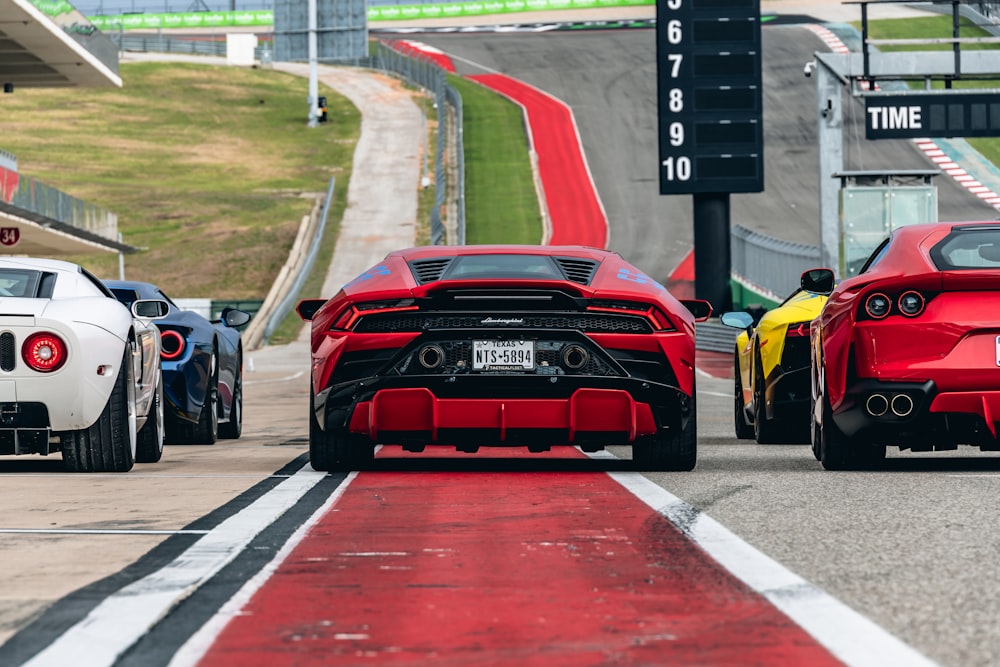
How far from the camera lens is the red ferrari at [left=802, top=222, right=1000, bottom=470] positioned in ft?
31.4

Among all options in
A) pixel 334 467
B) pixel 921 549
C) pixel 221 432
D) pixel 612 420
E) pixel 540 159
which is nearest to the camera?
pixel 921 549

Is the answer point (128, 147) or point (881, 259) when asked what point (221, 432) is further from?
point (128, 147)

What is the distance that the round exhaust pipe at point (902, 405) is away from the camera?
31.6 feet

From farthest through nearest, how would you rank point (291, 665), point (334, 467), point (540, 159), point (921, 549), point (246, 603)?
point (540, 159), point (334, 467), point (921, 549), point (246, 603), point (291, 665)

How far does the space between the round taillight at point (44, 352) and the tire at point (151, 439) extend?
5.39 feet

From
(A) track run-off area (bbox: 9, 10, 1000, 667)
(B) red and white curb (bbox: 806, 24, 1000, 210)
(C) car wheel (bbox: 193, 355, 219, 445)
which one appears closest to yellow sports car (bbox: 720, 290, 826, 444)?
(A) track run-off area (bbox: 9, 10, 1000, 667)

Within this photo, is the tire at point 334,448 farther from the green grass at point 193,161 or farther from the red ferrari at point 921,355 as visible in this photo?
the green grass at point 193,161

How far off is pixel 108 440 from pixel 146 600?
5.26 m

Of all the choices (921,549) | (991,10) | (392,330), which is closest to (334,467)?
(392,330)

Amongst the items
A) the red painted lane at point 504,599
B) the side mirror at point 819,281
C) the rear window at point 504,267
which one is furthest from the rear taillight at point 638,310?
the red painted lane at point 504,599

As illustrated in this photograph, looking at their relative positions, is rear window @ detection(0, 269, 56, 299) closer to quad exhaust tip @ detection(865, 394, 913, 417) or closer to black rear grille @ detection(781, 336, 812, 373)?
quad exhaust tip @ detection(865, 394, 913, 417)

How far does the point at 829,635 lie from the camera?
4836 mm

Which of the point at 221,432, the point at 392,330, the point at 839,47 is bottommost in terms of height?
the point at 221,432

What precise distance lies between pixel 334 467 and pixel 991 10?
3479 inches
